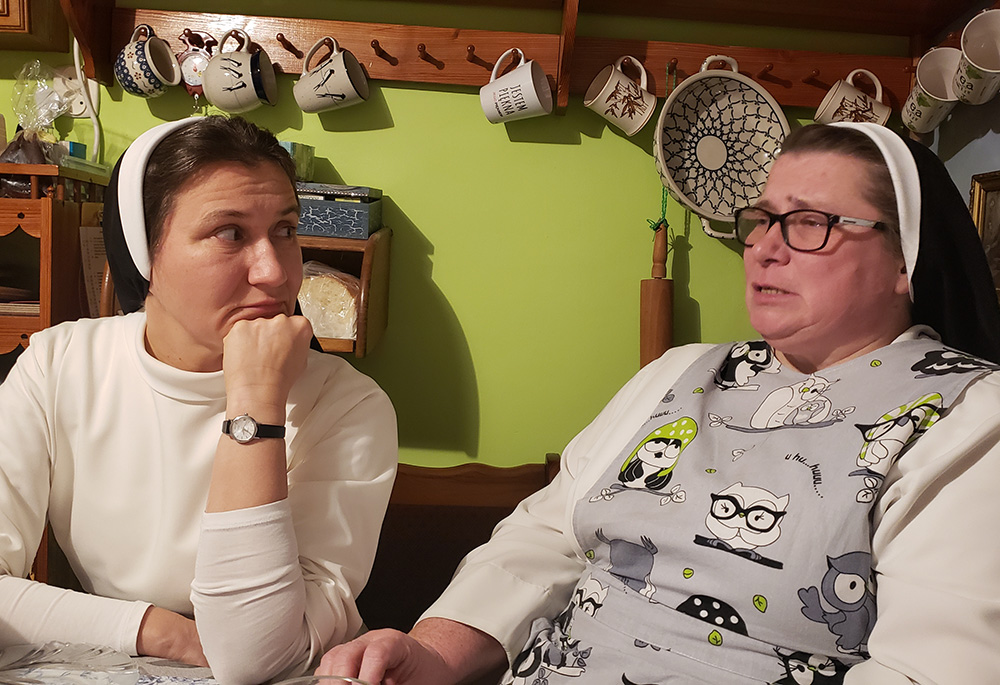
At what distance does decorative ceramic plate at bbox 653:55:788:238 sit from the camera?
6.66ft

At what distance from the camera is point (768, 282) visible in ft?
4.16

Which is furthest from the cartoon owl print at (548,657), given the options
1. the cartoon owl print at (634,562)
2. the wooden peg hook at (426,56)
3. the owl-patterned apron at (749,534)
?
the wooden peg hook at (426,56)

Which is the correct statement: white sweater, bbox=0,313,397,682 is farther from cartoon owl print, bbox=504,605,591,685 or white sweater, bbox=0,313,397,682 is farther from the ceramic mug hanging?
the ceramic mug hanging

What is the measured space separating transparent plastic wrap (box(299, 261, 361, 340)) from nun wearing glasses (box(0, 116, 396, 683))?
557 mm

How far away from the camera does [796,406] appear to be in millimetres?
1198

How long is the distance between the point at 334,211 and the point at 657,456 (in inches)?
40.3

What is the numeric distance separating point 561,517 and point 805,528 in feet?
1.48

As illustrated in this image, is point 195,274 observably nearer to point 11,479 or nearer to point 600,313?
point 11,479

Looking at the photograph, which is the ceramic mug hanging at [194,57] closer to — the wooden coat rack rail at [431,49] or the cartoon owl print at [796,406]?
the wooden coat rack rail at [431,49]

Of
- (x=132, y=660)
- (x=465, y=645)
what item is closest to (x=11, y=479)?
(x=132, y=660)

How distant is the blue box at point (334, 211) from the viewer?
1.86 m

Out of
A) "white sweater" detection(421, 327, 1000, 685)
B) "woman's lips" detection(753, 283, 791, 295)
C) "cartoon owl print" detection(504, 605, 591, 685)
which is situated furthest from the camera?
"woman's lips" detection(753, 283, 791, 295)

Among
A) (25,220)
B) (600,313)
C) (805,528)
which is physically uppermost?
(25,220)

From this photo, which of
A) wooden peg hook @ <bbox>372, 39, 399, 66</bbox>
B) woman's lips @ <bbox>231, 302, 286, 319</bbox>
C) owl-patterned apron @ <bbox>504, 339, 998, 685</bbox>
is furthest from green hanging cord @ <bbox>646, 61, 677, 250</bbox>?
woman's lips @ <bbox>231, 302, 286, 319</bbox>
